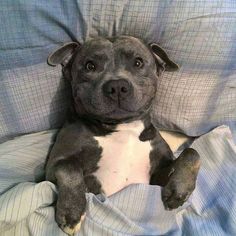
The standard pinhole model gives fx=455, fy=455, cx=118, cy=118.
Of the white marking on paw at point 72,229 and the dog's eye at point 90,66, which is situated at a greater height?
the dog's eye at point 90,66

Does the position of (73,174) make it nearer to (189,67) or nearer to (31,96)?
(31,96)

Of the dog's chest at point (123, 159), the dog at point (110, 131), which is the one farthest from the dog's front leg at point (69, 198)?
the dog's chest at point (123, 159)

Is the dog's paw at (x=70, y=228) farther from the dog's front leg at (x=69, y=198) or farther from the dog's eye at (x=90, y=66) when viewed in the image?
the dog's eye at (x=90, y=66)

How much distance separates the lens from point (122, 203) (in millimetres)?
1866

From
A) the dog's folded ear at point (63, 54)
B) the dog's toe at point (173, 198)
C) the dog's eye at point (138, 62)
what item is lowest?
the dog's toe at point (173, 198)

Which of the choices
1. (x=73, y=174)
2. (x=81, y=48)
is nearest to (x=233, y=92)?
(x=81, y=48)

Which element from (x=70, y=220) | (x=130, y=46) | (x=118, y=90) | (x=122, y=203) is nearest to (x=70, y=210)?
(x=70, y=220)

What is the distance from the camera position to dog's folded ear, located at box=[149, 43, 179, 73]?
81.8 inches

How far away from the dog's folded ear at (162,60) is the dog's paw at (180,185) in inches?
17.8

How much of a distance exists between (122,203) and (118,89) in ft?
1.53

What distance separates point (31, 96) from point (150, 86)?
59 cm

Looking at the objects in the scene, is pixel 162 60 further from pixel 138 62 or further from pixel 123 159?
pixel 123 159

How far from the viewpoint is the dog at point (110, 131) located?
1836 mm

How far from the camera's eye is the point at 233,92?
2.32 meters
